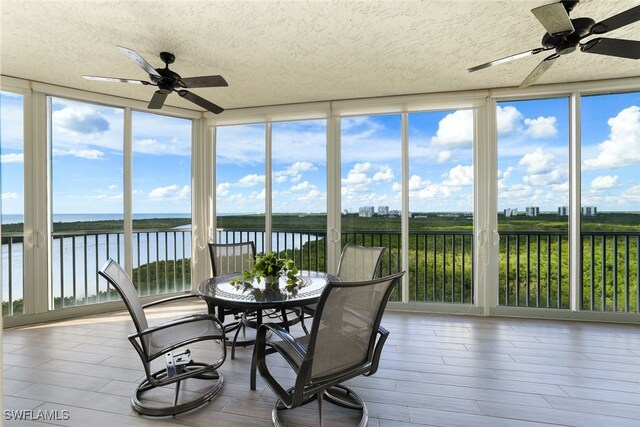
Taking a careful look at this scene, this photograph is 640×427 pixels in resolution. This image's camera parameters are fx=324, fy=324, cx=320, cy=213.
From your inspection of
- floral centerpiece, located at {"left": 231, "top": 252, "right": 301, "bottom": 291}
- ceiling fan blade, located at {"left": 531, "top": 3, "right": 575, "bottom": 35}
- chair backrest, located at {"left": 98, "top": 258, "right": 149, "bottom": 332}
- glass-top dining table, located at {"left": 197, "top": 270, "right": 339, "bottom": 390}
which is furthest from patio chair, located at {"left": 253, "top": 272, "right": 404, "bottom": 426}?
ceiling fan blade, located at {"left": 531, "top": 3, "right": 575, "bottom": 35}

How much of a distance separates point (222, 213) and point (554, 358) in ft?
14.3

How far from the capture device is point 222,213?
4984 mm

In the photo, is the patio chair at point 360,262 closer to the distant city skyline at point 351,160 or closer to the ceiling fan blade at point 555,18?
the distant city skyline at point 351,160

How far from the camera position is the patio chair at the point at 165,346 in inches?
82.5

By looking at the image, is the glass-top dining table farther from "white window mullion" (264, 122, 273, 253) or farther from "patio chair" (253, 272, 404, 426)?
"white window mullion" (264, 122, 273, 253)

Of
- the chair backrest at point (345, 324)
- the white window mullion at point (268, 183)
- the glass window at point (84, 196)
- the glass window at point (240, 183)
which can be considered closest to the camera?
the chair backrest at point (345, 324)

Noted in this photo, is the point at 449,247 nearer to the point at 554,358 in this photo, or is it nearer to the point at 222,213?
the point at 554,358

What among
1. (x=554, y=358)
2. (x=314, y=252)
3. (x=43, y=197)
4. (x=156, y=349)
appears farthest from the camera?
(x=314, y=252)

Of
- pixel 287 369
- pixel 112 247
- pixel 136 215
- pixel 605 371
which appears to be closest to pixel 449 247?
pixel 605 371

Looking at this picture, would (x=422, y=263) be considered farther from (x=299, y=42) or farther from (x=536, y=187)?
(x=299, y=42)

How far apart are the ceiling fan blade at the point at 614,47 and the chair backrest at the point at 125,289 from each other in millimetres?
3593

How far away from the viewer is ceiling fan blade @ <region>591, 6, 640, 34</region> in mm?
1959

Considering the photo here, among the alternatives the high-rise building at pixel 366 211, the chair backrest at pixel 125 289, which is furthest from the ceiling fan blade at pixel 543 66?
the chair backrest at pixel 125 289

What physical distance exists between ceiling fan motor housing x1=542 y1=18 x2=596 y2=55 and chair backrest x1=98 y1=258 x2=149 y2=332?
341cm
